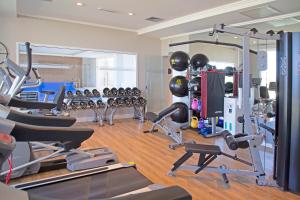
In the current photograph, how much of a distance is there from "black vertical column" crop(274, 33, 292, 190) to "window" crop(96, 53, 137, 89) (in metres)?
5.00

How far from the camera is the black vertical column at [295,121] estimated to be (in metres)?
2.39

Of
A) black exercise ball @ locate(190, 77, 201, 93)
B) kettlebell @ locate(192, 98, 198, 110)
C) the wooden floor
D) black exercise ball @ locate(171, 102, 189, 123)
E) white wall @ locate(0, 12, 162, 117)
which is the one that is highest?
white wall @ locate(0, 12, 162, 117)

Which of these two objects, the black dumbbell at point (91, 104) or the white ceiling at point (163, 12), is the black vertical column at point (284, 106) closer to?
the white ceiling at point (163, 12)

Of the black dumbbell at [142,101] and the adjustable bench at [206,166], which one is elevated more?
the black dumbbell at [142,101]

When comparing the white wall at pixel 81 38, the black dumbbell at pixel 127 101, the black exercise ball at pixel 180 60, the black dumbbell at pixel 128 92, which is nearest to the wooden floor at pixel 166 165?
the black dumbbell at pixel 127 101

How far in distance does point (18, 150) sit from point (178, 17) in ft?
14.3

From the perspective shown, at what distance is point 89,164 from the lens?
282 cm

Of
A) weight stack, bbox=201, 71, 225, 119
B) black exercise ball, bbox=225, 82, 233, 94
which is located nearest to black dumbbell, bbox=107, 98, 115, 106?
weight stack, bbox=201, 71, 225, 119

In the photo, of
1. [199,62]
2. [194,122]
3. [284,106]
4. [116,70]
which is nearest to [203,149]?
[284,106]

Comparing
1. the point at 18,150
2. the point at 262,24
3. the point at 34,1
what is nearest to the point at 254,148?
the point at 18,150

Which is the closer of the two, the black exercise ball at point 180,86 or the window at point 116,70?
the black exercise ball at point 180,86

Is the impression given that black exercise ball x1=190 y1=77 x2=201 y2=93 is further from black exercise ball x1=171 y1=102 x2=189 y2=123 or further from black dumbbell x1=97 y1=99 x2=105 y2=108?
black dumbbell x1=97 y1=99 x2=105 y2=108

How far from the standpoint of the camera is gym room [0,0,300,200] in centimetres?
202

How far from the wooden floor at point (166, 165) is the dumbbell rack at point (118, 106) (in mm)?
792
